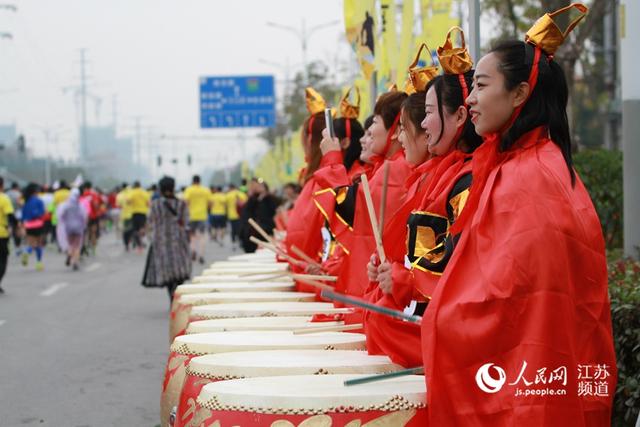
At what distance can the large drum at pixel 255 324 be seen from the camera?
15.8ft

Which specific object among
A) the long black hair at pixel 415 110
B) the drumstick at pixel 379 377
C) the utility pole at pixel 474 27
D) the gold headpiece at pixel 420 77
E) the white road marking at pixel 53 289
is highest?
the utility pole at pixel 474 27

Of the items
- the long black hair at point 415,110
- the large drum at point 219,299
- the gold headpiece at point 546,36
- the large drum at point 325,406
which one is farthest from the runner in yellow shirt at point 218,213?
the gold headpiece at point 546,36

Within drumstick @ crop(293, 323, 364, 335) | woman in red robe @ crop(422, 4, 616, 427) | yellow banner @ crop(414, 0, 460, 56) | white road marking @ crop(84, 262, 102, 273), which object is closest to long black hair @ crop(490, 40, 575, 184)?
woman in red robe @ crop(422, 4, 616, 427)

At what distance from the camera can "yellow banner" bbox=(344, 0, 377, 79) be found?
9.55 metres

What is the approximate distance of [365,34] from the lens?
31.5 feet

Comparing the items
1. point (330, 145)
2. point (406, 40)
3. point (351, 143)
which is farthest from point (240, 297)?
point (406, 40)

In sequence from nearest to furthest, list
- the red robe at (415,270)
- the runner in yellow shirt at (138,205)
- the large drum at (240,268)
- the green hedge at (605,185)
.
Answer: the red robe at (415,270), the large drum at (240,268), the green hedge at (605,185), the runner in yellow shirt at (138,205)

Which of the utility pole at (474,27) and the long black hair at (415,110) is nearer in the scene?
the long black hair at (415,110)

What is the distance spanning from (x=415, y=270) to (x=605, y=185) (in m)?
6.31

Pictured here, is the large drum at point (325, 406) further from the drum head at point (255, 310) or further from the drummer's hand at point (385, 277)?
the drum head at point (255, 310)

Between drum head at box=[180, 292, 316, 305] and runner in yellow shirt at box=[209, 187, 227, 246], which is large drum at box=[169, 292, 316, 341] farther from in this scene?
runner in yellow shirt at box=[209, 187, 227, 246]

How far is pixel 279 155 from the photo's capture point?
44.8 m

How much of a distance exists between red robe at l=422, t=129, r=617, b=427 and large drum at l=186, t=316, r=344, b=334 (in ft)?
5.38

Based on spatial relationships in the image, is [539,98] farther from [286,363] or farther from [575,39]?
[575,39]
